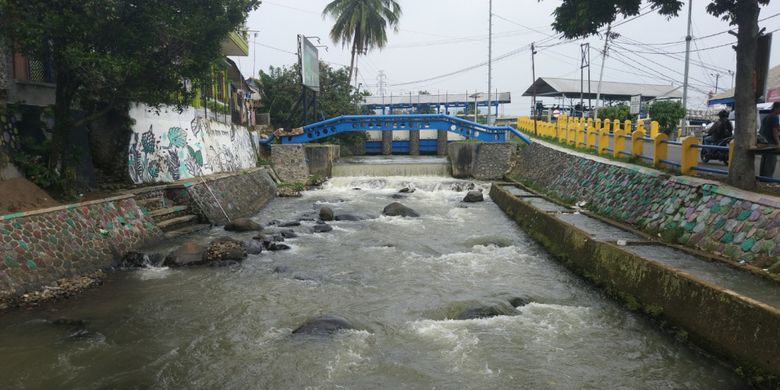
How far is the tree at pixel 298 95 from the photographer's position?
128 feet

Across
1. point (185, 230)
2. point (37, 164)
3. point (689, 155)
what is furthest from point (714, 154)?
point (37, 164)

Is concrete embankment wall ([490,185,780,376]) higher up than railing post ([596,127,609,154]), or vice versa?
railing post ([596,127,609,154])

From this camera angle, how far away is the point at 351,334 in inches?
303

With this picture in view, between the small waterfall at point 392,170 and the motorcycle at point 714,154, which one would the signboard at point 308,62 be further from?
the motorcycle at point 714,154

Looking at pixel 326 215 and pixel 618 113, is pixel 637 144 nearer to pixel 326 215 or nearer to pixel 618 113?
pixel 326 215

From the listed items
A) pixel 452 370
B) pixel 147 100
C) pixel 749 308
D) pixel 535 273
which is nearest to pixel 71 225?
pixel 147 100

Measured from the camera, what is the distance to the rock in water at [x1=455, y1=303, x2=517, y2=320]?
836cm

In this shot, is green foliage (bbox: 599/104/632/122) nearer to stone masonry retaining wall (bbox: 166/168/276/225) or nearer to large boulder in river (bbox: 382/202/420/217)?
large boulder in river (bbox: 382/202/420/217)

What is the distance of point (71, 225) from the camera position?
1038 centimetres

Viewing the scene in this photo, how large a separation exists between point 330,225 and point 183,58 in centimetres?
697

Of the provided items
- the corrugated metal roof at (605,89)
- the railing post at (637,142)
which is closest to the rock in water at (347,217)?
the railing post at (637,142)

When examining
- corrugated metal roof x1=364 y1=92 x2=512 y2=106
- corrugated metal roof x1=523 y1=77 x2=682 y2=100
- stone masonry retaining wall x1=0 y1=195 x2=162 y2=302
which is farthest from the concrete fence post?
corrugated metal roof x1=364 y1=92 x2=512 y2=106

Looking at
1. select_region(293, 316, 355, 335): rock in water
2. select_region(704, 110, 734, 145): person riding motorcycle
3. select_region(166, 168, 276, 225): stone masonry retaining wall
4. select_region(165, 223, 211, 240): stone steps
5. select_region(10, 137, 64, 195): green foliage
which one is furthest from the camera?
select_region(166, 168, 276, 225): stone masonry retaining wall

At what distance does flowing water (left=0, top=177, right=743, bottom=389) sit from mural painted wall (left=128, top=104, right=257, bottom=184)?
19.9ft
